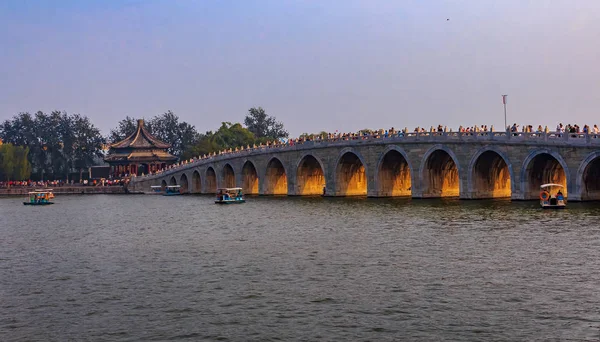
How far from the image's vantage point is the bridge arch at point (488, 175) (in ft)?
162

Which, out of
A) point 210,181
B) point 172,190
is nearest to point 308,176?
point 210,181

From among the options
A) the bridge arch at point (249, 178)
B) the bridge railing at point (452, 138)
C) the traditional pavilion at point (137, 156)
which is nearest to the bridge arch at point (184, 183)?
the bridge arch at point (249, 178)

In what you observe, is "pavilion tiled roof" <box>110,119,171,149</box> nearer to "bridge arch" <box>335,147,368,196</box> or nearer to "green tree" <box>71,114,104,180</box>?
"green tree" <box>71,114,104,180</box>

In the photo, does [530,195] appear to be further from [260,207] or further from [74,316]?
[74,316]

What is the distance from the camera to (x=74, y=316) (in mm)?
19438

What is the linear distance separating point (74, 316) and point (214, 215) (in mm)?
31977

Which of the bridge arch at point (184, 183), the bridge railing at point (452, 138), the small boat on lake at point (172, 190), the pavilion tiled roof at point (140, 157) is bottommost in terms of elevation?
the small boat on lake at point (172, 190)

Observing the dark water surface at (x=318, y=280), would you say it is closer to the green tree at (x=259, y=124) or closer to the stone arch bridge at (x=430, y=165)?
the stone arch bridge at (x=430, y=165)

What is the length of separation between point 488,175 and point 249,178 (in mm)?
36055

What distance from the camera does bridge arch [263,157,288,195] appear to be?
247 ft

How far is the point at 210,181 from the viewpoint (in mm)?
91875

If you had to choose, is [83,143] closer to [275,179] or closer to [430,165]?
[275,179]

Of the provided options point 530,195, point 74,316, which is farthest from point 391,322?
point 530,195

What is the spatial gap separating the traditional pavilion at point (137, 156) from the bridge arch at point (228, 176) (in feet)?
102
